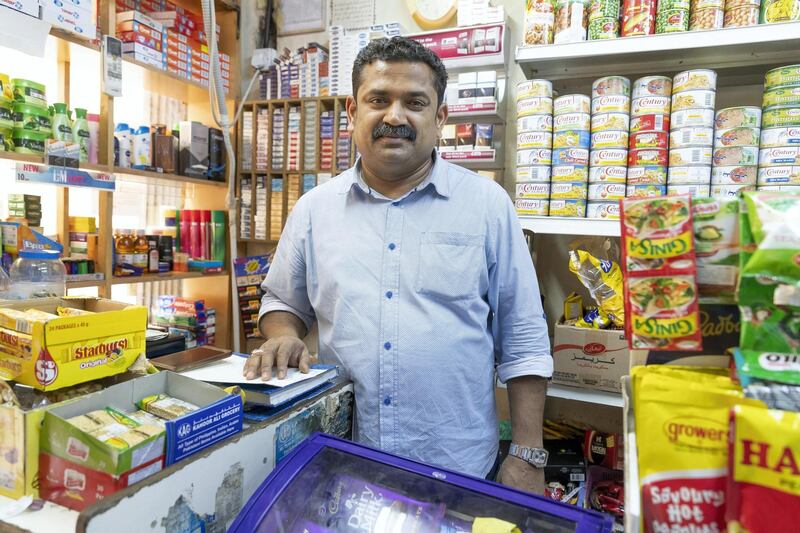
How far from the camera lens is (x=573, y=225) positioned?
179cm

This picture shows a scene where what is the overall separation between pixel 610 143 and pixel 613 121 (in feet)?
0.24

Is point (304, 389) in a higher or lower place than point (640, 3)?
lower

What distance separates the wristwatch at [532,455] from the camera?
1404mm

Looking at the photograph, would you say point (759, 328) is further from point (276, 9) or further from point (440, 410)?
point (276, 9)

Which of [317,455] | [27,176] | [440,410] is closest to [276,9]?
[27,176]

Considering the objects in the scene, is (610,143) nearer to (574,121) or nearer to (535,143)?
(574,121)

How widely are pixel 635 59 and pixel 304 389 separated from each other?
174 cm

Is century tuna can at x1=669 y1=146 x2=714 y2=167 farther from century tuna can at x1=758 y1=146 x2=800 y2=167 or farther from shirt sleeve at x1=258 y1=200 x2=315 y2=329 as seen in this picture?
shirt sleeve at x1=258 y1=200 x2=315 y2=329

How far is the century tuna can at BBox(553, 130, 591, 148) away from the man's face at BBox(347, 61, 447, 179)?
0.55 m

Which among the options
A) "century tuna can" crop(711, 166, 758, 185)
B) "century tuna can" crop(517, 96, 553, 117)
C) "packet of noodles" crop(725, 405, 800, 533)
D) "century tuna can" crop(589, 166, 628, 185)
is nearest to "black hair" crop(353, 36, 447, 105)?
"century tuna can" crop(517, 96, 553, 117)

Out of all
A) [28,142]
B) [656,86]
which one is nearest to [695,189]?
[656,86]

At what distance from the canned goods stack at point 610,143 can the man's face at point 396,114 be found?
635 mm

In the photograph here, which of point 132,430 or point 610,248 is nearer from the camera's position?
point 132,430

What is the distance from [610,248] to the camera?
221 centimetres
